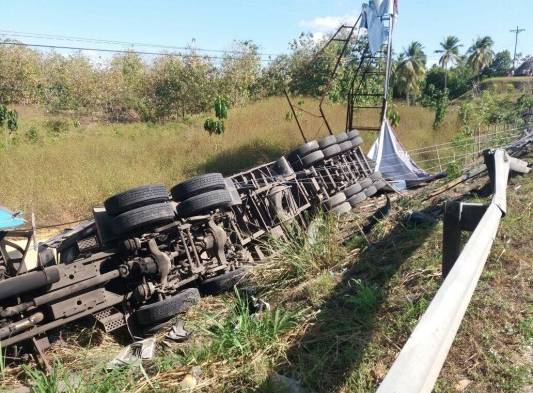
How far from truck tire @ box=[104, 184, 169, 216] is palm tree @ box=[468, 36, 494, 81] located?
235ft

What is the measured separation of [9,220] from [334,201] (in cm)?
427

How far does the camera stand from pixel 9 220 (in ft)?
14.5

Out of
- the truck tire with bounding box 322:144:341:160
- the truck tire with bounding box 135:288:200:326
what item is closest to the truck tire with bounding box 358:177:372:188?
the truck tire with bounding box 322:144:341:160

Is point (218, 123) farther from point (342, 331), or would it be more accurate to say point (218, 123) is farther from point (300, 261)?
point (342, 331)

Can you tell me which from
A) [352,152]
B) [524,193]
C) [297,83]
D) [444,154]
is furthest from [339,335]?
[297,83]

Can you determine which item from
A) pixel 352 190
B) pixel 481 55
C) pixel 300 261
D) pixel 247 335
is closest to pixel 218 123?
pixel 352 190

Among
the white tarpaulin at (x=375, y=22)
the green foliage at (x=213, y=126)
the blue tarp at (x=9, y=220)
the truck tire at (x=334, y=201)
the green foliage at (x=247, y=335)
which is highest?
the white tarpaulin at (x=375, y=22)

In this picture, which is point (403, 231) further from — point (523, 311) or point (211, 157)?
point (211, 157)

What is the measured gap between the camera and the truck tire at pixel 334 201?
6906 mm

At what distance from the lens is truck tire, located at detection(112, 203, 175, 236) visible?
4.88m

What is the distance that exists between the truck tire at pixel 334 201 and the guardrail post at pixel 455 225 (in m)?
3.82

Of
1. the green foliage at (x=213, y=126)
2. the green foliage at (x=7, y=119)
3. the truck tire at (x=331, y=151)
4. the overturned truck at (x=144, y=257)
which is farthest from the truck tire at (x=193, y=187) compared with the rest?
the green foliage at (x=7, y=119)

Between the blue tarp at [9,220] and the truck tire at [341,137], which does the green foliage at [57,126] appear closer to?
the truck tire at [341,137]

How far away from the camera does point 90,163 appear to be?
14148mm
